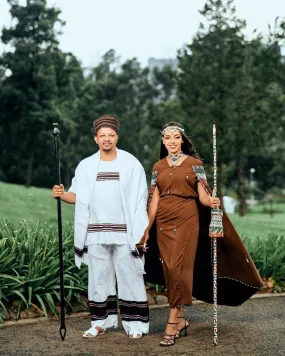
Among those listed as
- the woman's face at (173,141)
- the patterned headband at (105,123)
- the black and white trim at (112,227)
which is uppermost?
the patterned headband at (105,123)

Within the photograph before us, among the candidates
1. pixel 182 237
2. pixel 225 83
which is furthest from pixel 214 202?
pixel 225 83

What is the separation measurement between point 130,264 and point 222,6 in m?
21.8

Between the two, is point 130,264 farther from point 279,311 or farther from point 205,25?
point 205,25

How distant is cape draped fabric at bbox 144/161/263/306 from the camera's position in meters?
6.20

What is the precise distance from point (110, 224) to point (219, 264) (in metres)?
1.11

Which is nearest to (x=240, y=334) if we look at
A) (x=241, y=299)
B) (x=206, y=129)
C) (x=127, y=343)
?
(x=241, y=299)

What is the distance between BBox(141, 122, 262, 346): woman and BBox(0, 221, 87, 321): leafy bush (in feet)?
4.31

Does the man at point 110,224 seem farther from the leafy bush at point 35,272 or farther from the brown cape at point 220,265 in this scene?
the leafy bush at point 35,272

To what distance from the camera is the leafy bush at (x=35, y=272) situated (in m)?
6.97

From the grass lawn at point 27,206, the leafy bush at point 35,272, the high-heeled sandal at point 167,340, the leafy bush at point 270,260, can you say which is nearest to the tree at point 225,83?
the grass lawn at point 27,206

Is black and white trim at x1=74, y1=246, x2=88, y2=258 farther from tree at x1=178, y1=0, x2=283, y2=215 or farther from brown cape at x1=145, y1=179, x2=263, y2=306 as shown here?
tree at x1=178, y1=0, x2=283, y2=215

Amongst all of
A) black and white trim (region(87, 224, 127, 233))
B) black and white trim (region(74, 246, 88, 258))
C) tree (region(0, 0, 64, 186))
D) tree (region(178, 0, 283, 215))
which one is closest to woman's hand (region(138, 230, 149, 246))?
black and white trim (region(87, 224, 127, 233))

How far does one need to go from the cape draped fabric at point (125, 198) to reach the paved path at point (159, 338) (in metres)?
0.71

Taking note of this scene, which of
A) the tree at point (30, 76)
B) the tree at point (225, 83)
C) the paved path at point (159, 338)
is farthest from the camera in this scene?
the tree at point (30, 76)
